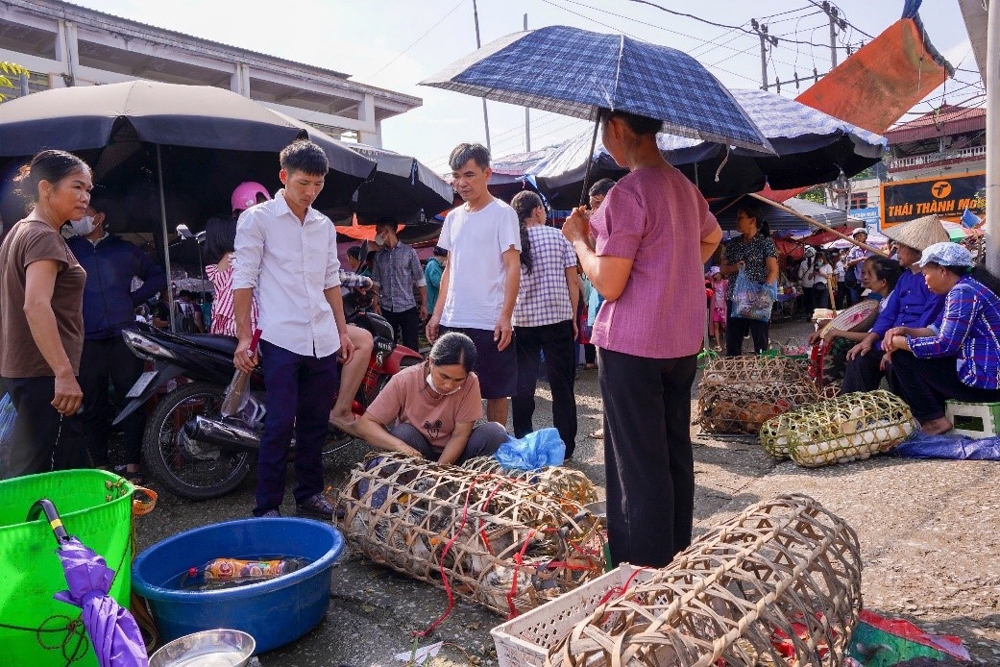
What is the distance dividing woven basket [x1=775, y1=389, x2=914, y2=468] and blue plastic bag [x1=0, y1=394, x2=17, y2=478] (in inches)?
171

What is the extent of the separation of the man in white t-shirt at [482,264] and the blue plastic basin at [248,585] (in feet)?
5.37

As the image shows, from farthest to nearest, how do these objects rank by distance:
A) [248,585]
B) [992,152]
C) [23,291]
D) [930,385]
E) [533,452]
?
[992,152] < [930,385] < [533,452] < [23,291] < [248,585]

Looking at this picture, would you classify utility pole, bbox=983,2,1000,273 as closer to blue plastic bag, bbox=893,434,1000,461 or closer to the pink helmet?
blue plastic bag, bbox=893,434,1000,461

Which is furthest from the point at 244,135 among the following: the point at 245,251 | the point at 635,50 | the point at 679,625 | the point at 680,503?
the point at 679,625

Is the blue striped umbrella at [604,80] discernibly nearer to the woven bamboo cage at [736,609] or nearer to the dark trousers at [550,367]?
the woven bamboo cage at [736,609]

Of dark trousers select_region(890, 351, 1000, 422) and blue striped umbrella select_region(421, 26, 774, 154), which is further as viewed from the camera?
dark trousers select_region(890, 351, 1000, 422)

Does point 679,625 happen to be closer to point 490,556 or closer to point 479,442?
point 490,556

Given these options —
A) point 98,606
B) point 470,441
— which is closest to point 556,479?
point 470,441

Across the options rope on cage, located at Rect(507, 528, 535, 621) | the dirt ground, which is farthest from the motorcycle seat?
rope on cage, located at Rect(507, 528, 535, 621)

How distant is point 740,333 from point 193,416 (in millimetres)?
4792

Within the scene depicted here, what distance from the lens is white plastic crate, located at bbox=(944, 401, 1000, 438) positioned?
452 centimetres

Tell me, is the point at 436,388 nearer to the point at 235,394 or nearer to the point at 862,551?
the point at 235,394

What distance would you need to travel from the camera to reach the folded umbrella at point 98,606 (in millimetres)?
1700

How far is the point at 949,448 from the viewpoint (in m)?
4.51
